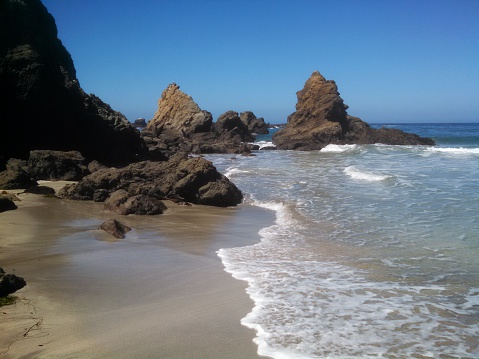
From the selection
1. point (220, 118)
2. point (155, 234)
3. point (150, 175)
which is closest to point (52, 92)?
point (150, 175)

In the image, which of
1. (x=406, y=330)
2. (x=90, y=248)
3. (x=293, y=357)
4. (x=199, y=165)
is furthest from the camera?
(x=199, y=165)

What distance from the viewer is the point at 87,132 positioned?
19.4 meters

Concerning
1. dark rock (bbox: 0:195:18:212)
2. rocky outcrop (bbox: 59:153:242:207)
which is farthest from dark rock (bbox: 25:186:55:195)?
dark rock (bbox: 0:195:18:212)

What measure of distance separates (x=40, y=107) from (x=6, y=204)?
909 centimetres

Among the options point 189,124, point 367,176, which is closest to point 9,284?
point 367,176

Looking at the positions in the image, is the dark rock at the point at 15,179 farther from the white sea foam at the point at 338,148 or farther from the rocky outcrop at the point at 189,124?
the white sea foam at the point at 338,148

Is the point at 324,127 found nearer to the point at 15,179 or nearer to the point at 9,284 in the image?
the point at 15,179

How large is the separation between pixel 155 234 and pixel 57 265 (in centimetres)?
256

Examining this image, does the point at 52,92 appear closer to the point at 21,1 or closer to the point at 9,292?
the point at 21,1

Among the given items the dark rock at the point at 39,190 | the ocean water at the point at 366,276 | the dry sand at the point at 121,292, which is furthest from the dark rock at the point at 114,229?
the dark rock at the point at 39,190

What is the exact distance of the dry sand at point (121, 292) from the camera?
3777 mm

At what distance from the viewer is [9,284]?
477 cm

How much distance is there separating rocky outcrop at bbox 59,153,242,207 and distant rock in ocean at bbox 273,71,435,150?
90.8 feet

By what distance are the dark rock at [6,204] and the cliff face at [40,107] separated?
7.53 m
